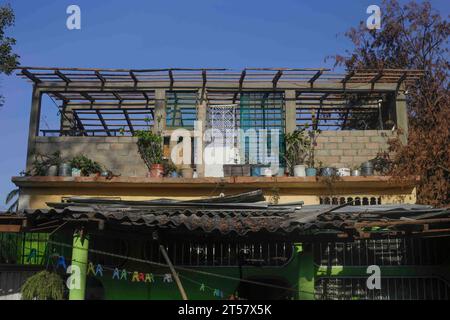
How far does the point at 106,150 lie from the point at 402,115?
24.3 feet

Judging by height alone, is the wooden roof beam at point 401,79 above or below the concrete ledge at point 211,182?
above

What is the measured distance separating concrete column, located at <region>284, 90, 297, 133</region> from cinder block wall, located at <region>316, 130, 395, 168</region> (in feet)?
2.41

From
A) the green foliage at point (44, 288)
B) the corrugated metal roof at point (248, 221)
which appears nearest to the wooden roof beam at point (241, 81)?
the corrugated metal roof at point (248, 221)

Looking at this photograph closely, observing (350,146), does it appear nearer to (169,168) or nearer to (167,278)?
(169,168)

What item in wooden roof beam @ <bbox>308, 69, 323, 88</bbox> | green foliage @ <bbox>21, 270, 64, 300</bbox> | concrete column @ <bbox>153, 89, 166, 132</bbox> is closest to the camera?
green foliage @ <bbox>21, 270, 64, 300</bbox>

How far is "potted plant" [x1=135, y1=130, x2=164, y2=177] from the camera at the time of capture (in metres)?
13.5

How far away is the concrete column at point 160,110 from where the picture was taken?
13914 millimetres

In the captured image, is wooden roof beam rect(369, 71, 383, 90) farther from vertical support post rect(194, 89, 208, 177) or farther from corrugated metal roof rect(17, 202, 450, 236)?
corrugated metal roof rect(17, 202, 450, 236)

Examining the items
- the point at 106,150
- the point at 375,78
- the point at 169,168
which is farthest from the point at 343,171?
the point at 106,150

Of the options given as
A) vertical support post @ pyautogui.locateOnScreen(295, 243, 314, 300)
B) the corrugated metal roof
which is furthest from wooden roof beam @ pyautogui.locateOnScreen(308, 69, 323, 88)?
vertical support post @ pyautogui.locateOnScreen(295, 243, 314, 300)

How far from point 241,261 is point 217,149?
408cm

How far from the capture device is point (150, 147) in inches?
536

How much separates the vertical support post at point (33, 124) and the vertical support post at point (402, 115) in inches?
352

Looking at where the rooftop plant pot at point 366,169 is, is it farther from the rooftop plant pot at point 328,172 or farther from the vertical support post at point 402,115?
the vertical support post at point 402,115
